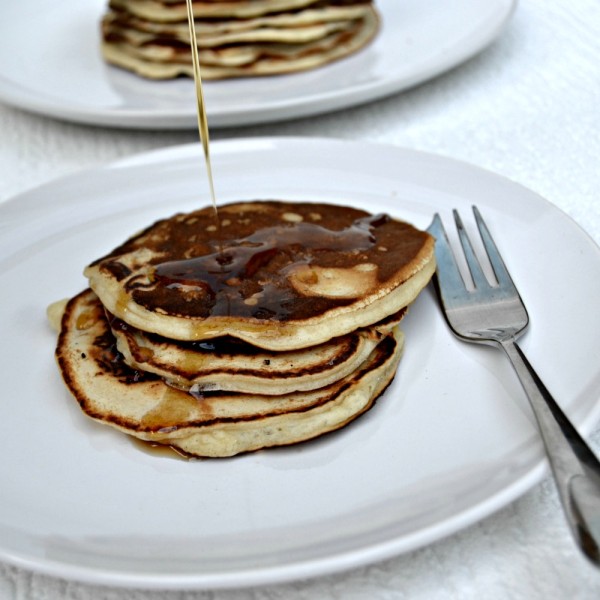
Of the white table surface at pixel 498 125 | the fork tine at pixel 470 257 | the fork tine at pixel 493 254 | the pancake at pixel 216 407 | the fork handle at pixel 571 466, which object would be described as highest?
the fork handle at pixel 571 466

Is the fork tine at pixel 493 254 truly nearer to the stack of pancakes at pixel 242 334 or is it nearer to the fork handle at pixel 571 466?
the stack of pancakes at pixel 242 334

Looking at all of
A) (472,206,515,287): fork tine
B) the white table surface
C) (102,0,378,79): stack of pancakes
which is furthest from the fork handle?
(102,0,378,79): stack of pancakes

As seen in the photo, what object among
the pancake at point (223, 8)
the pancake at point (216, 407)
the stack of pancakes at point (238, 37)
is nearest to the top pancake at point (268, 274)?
the pancake at point (216, 407)

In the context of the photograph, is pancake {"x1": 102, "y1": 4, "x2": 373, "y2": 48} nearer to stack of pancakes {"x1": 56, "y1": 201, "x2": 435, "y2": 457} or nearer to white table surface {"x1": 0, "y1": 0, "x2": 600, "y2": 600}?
white table surface {"x1": 0, "y1": 0, "x2": 600, "y2": 600}

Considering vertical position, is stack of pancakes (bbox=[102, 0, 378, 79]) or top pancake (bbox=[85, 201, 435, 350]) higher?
top pancake (bbox=[85, 201, 435, 350])

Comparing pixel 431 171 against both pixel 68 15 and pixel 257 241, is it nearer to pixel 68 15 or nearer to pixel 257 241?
pixel 257 241

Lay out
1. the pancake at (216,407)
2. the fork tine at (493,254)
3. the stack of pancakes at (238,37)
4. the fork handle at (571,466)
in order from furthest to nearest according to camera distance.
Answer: the stack of pancakes at (238,37) → the fork tine at (493,254) → the pancake at (216,407) → the fork handle at (571,466)
